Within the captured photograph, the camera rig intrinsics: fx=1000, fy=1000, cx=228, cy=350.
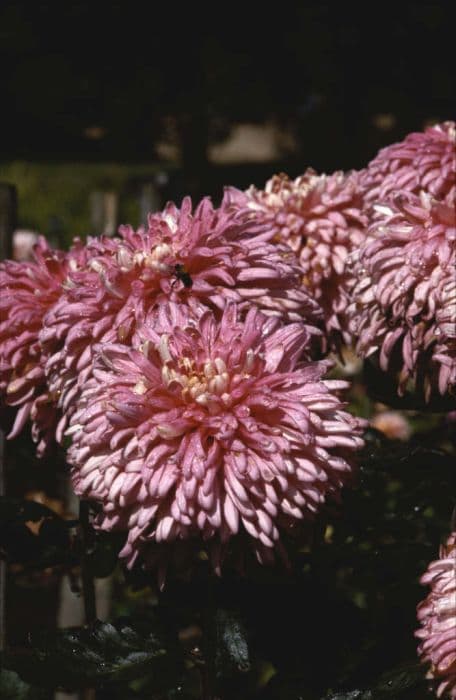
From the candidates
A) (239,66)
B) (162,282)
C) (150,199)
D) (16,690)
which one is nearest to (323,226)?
(162,282)

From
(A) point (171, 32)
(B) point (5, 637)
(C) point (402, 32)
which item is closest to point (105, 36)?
(A) point (171, 32)

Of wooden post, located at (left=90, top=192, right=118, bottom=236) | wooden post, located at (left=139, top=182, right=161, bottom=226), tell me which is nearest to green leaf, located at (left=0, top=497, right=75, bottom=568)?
wooden post, located at (left=139, top=182, right=161, bottom=226)

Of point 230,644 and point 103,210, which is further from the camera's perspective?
point 103,210

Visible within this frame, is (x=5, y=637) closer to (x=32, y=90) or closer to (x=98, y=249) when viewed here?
(x=98, y=249)

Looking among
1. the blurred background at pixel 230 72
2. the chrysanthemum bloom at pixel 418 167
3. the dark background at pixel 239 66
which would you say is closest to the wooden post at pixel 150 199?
the chrysanthemum bloom at pixel 418 167

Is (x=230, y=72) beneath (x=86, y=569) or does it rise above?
above

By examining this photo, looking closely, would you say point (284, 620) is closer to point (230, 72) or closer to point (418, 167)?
point (418, 167)

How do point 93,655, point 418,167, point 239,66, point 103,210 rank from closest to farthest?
point 93,655, point 418,167, point 103,210, point 239,66
